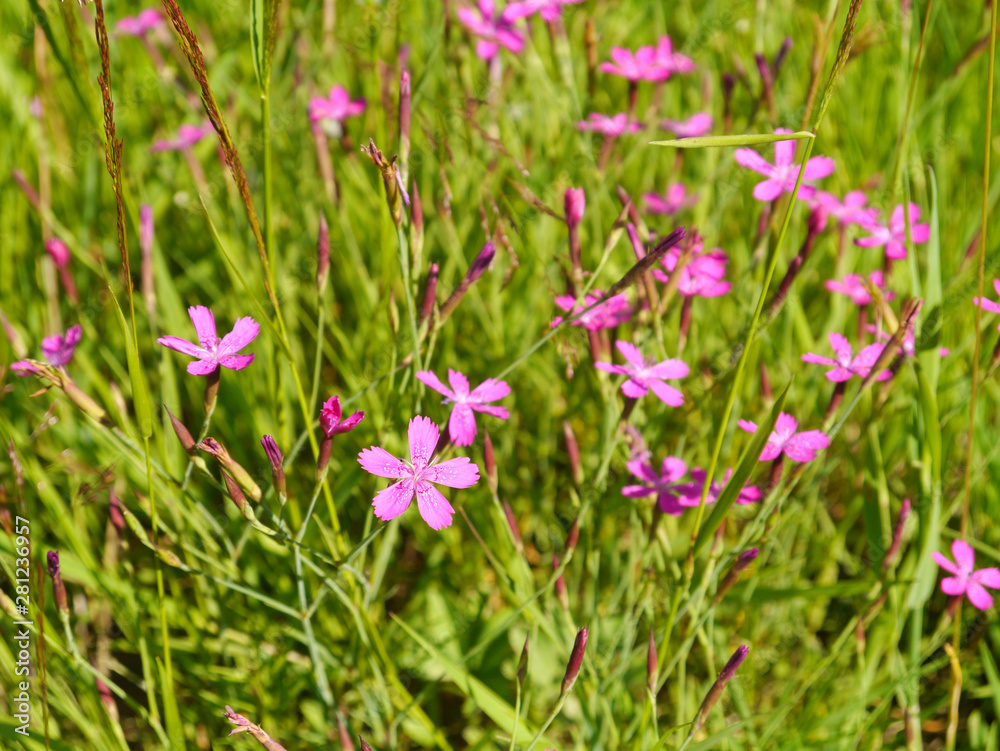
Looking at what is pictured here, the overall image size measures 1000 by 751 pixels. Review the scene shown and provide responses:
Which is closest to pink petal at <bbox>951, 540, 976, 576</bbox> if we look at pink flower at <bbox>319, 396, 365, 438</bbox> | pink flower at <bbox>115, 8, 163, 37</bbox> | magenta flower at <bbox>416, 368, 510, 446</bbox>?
magenta flower at <bbox>416, 368, 510, 446</bbox>

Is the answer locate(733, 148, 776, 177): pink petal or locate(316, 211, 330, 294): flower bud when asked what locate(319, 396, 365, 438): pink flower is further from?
locate(733, 148, 776, 177): pink petal

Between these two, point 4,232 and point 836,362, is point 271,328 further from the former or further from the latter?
point 4,232

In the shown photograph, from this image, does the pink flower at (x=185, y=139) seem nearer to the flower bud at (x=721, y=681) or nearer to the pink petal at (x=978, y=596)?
the flower bud at (x=721, y=681)

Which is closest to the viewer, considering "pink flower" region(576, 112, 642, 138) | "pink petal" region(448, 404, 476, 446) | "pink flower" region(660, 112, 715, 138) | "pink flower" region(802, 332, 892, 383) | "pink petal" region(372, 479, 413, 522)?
"pink petal" region(372, 479, 413, 522)

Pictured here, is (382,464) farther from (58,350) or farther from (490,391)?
(58,350)

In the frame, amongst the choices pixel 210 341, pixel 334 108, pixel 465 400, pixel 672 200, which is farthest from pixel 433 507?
pixel 672 200
